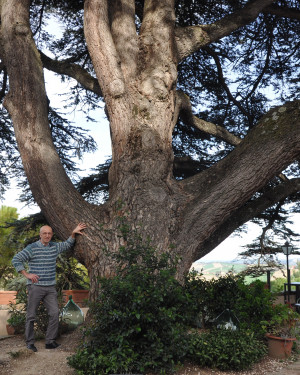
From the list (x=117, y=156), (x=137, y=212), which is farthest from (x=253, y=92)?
(x=137, y=212)

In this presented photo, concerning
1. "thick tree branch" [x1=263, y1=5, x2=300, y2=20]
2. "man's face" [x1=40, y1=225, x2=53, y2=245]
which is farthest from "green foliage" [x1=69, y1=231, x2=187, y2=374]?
"thick tree branch" [x1=263, y1=5, x2=300, y2=20]

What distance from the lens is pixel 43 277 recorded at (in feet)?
Answer: 19.1

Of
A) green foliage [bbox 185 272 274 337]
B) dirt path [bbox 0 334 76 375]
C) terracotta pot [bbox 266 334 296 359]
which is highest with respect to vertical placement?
green foliage [bbox 185 272 274 337]

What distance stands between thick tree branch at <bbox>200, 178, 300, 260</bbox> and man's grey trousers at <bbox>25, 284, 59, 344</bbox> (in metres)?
2.59

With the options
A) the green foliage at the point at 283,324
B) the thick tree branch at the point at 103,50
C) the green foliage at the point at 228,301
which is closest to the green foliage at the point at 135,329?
the green foliage at the point at 228,301

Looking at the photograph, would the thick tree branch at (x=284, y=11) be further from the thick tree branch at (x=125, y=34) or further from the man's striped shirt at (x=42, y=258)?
the man's striped shirt at (x=42, y=258)

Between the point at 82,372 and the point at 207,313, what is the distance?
242 centimetres

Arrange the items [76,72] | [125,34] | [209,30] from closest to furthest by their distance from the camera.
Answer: [125,34] → [209,30] → [76,72]

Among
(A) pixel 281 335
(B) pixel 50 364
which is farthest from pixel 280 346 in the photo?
(B) pixel 50 364

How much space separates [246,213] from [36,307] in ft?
12.7

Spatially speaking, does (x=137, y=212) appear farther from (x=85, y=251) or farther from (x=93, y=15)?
(x=93, y=15)

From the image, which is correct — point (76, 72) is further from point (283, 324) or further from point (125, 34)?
point (283, 324)

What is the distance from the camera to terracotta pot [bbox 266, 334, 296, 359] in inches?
218

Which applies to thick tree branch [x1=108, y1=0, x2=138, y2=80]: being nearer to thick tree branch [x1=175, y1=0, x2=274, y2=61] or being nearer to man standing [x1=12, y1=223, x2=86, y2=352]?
thick tree branch [x1=175, y1=0, x2=274, y2=61]
